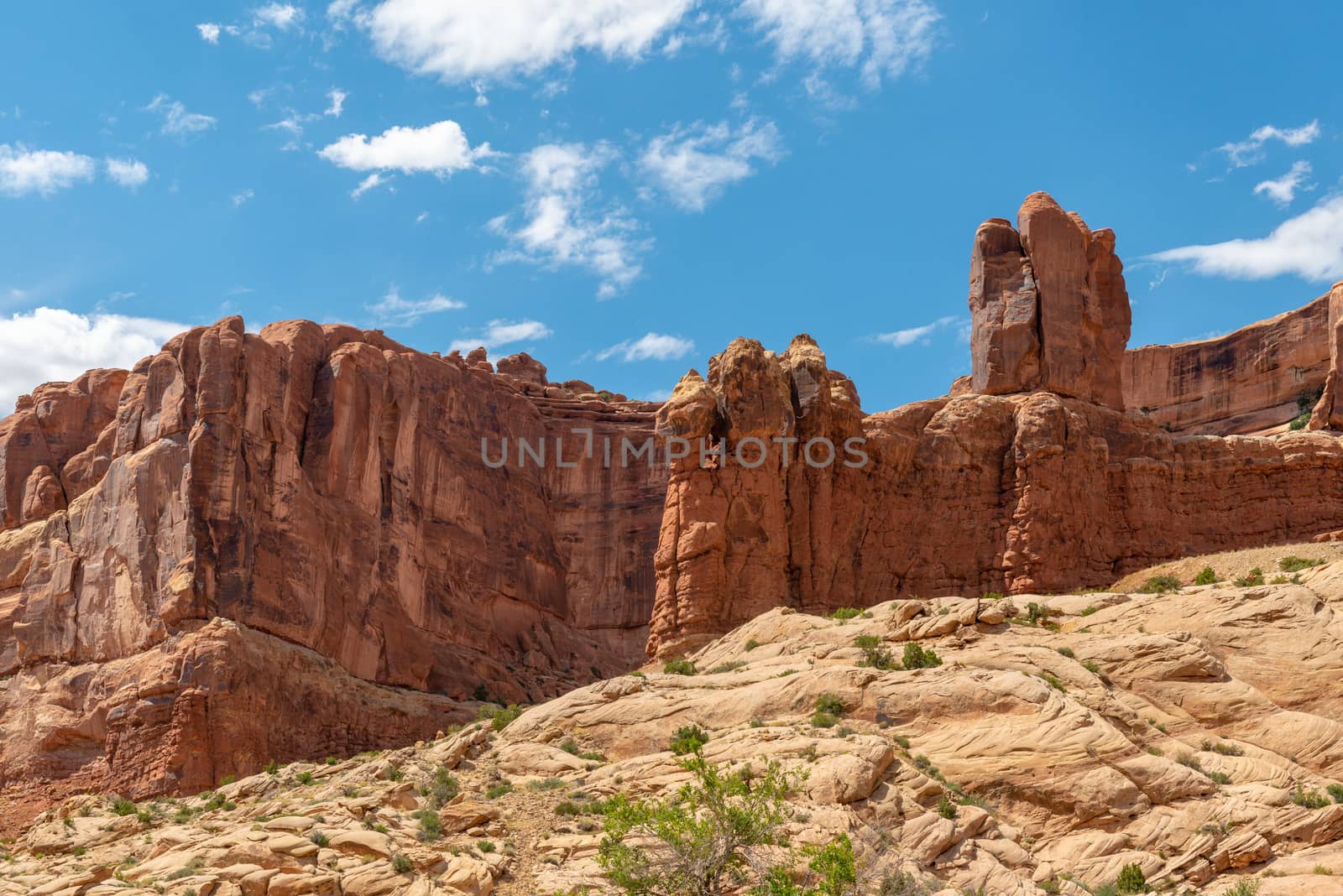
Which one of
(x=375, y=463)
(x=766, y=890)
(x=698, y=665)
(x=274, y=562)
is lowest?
(x=766, y=890)

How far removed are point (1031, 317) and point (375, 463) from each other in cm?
3206

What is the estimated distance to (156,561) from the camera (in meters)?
66.2

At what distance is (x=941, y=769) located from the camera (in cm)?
3475

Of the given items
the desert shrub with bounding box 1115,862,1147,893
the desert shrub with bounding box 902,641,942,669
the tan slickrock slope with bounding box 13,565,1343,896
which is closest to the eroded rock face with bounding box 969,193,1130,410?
the tan slickrock slope with bounding box 13,565,1343,896

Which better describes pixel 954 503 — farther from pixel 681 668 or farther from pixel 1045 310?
pixel 681 668

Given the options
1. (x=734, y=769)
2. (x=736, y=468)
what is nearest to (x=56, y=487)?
(x=736, y=468)

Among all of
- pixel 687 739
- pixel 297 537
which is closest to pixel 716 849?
pixel 687 739

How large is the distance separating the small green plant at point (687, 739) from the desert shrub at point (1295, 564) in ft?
59.1

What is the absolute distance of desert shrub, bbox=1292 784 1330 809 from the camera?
33.4 meters

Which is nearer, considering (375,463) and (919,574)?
(919,574)

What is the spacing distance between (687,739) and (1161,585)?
1625 cm

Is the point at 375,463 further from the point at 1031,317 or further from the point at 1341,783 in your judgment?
the point at 1341,783

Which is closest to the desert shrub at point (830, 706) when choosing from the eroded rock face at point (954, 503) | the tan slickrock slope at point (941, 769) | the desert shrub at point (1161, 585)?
the tan slickrock slope at point (941, 769)

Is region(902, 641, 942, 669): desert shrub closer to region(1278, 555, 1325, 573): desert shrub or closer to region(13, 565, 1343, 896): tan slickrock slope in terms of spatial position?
region(13, 565, 1343, 896): tan slickrock slope
